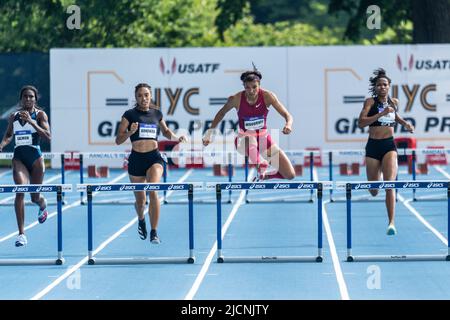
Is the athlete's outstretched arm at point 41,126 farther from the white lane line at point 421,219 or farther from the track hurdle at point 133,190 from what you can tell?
the white lane line at point 421,219

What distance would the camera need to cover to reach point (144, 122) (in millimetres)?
14977

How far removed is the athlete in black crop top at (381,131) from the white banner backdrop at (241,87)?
13141mm

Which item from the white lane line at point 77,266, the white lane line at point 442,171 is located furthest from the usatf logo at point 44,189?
the white lane line at point 442,171

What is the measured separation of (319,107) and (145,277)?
52.8ft

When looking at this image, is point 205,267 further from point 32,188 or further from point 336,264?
point 32,188

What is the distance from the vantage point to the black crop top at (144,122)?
1499cm

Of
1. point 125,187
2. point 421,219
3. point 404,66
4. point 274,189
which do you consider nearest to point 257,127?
point 274,189

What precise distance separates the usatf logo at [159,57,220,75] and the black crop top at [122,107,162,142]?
45.6 ft

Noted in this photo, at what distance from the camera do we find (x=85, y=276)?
13.4m

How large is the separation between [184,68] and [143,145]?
14.1 meters

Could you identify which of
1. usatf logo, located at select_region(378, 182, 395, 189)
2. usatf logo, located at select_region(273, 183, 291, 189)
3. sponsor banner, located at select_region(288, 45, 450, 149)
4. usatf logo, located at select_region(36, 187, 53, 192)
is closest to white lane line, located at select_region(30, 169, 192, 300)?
usatf logo, located at select_region(36, 187, 53, 192)

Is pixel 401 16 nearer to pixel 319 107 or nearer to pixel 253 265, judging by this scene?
pixel 319 107
